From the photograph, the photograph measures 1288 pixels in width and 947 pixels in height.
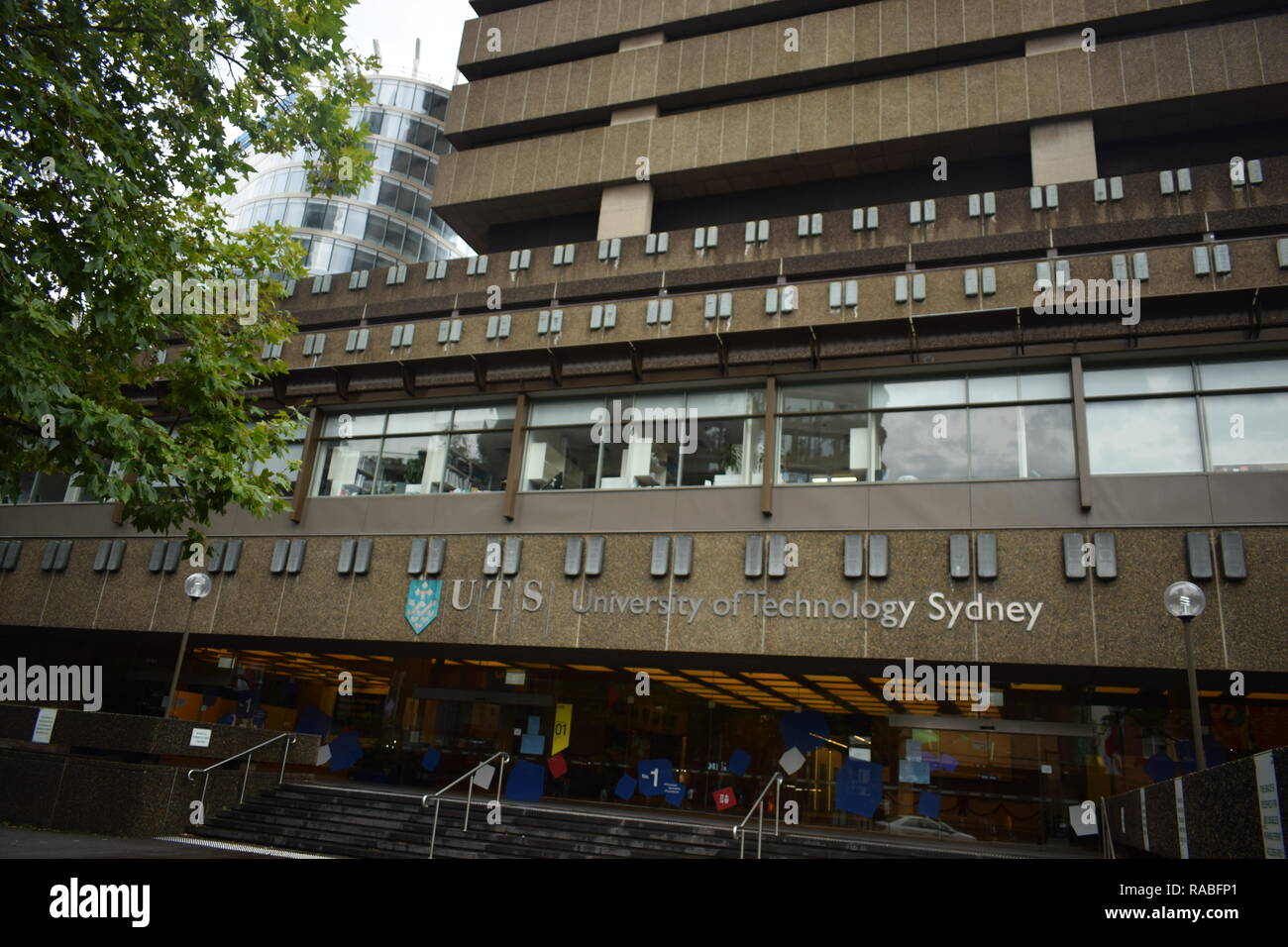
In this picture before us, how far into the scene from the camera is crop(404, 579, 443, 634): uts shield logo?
1836 centimetres

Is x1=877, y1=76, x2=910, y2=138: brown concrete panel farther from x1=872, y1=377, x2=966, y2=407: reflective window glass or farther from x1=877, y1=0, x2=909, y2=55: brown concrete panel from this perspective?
x1=872, y1=377, x2=966, y2=407: reflective window glass

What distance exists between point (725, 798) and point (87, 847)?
11336mm

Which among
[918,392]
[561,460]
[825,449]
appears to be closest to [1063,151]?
[918,392]

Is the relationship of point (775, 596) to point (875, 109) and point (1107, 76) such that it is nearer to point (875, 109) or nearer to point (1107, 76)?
point (875, 109)

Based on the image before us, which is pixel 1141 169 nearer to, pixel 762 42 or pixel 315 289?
pixel 762 42

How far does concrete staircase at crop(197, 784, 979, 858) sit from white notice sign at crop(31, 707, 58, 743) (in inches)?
135

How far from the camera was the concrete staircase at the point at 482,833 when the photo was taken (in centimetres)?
1394

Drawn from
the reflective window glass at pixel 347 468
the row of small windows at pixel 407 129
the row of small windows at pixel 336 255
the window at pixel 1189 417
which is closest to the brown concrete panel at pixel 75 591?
the reflective window glass at pixel 347 468

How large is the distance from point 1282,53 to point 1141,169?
3360 mm

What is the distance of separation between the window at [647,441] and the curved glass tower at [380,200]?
31.6m

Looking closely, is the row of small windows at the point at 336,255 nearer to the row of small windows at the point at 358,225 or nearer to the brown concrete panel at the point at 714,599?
the row of small windows at the point at 358,225
